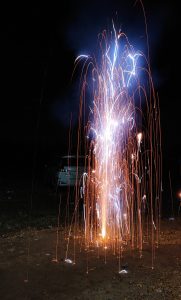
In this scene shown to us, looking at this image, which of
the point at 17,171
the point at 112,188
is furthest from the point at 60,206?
the point at 17,171

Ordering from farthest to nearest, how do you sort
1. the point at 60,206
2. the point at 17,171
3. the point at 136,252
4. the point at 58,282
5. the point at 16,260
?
the point at 17,171 → the point at 60,206 → the point at 136,252 → the point at 16,260 → the point at 58,282

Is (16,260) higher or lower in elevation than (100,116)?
lower

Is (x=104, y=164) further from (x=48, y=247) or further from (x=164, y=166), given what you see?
(x=164, y=166)

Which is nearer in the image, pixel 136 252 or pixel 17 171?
pixel 136 252

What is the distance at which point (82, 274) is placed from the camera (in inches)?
255

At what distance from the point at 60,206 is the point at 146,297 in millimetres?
8919

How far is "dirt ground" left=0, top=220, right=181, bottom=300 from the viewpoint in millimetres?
5723

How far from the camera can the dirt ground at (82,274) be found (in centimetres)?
572

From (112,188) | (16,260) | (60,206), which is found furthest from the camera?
(60,206)

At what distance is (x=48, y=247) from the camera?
26.4ft

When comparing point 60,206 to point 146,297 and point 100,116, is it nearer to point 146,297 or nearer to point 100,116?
point 100,116

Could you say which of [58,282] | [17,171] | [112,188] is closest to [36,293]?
[58,282]

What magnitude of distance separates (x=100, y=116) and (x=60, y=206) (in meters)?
6.31

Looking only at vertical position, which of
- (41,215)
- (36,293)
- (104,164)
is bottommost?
(36,293)
